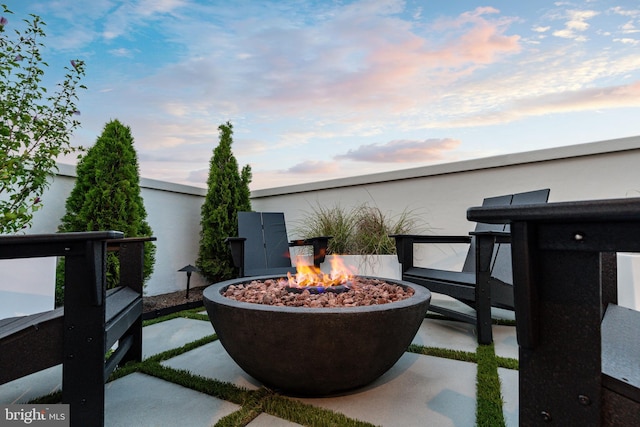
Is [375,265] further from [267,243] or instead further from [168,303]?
[168,303]

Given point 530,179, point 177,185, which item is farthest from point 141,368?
point 530,179

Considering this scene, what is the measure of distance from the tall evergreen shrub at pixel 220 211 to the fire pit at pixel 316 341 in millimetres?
3066

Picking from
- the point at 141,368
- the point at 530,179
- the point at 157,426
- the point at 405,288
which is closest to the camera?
the point at 157,426

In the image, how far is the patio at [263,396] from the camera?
1.30m

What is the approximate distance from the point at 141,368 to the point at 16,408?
21.4 inches

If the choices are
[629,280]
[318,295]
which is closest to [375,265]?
[318,295]

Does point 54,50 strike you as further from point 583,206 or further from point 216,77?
point 583,206

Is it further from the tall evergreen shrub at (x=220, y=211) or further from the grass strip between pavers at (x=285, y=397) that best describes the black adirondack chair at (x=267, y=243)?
the grass strip between pavers at (x=285, y=397)

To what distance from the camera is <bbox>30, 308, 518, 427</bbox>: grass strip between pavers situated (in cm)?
127

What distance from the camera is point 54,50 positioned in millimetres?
2854

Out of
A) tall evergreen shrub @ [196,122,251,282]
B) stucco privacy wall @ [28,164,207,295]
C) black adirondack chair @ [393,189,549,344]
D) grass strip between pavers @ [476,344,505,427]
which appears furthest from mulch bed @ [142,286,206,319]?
grass strip between pavers @ [476,344,505,427]

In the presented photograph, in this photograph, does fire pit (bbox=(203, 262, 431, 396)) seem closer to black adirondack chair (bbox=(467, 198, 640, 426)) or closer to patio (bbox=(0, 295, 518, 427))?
patio (bbox=(0, 295, 518, 427))

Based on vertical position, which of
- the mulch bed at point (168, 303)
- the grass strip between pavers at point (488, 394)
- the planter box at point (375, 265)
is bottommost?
the mulch bed at point (168, 303)

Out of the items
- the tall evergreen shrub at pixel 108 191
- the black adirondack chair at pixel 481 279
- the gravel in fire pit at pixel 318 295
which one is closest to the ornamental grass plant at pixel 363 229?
the black adirondack chair at pixel 481 279
